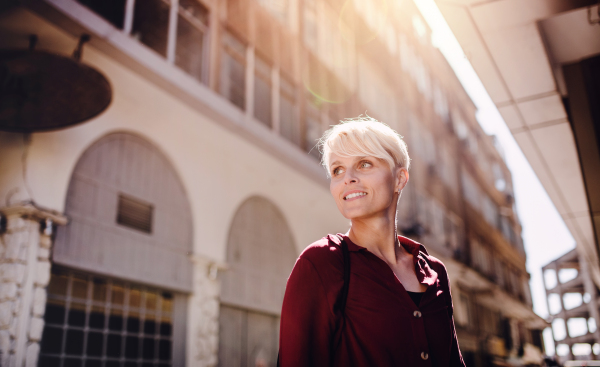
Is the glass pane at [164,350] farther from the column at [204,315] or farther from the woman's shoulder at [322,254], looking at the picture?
the woman's shoulder at [322,254]

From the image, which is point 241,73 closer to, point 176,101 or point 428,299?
point 176,101

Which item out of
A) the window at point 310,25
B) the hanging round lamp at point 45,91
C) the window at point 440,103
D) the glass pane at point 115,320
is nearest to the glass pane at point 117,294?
the glass pane at point 115,320

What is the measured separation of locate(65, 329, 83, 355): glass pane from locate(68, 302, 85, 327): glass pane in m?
0.11

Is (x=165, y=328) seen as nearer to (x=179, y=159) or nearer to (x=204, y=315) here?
(x=204, y=315)

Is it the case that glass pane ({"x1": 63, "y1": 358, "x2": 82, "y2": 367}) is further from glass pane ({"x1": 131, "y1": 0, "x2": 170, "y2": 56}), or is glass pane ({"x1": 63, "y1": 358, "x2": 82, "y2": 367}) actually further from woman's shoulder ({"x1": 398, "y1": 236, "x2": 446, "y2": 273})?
woman's shoulder ({"x1": 398, "y1": 236, "x2": 446, "y2": 273})

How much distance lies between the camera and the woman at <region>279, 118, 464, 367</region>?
1.64m

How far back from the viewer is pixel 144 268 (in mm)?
8281

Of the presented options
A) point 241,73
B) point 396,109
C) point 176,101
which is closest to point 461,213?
point 396,109

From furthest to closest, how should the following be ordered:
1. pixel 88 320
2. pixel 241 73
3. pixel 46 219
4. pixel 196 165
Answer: pixel 241 73 < pixel 196 165 < pixel 88 320 < pixel 46 219

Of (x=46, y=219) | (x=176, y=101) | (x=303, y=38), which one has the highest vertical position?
(x=303, y=38)

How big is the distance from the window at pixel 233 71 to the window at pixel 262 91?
18.9 inches

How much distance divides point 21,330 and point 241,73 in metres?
7.07

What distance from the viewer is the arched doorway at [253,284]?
9914 mm

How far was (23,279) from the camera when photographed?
21.0ft
